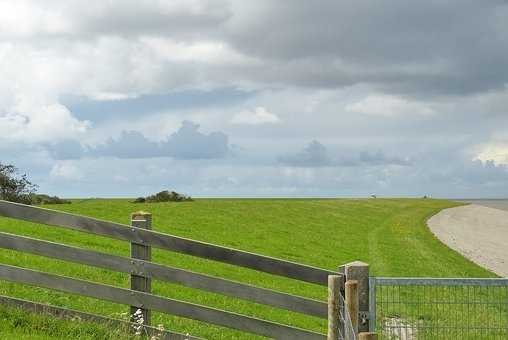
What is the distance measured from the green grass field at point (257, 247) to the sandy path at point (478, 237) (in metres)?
1.24

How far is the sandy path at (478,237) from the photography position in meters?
35.2

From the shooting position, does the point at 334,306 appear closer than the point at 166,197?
Yes

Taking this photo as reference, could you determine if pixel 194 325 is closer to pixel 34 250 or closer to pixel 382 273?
pixel 34 250

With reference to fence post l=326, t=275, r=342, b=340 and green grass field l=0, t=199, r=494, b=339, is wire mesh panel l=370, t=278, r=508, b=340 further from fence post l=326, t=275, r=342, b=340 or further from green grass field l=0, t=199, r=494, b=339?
green grass field l=0, t=199, r=494, b=339

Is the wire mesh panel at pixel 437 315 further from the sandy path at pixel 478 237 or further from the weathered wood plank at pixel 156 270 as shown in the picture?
the sandy path at pixel 478 237

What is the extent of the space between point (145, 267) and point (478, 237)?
1709 inches

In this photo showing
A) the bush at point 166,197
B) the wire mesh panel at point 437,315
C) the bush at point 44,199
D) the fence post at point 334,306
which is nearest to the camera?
the fence post at point 334,306

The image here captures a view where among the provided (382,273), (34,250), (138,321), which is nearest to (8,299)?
(34,250)

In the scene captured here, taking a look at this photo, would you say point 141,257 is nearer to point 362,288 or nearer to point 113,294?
point 113,294

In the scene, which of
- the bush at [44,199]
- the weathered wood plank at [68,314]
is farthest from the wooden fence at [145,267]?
the bush at [44,199]

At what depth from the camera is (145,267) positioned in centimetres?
1003

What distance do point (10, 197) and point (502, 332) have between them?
5880 cm

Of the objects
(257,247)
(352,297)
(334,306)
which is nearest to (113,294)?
(334,306)

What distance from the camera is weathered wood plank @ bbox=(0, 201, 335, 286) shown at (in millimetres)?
9859
